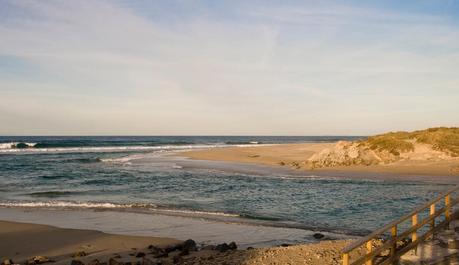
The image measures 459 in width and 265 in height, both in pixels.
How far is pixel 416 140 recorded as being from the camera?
38.9 m

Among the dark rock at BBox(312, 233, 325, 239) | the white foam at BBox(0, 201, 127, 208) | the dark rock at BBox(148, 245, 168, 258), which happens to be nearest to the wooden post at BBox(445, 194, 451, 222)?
the dark rock at BBox(312, 233, 325, 239)

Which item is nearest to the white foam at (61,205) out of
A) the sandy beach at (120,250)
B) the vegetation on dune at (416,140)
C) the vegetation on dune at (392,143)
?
the sandy beach at (120,250)

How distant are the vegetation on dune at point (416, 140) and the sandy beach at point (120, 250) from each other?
96.3ft

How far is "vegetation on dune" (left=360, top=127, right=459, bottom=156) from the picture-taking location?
37.2 metres

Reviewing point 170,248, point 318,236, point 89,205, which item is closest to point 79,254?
point 170,248

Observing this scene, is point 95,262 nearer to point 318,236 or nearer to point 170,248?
point 170,248

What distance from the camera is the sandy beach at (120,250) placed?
10227mm

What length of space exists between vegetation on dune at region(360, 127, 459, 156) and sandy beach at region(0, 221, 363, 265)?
29.3 metres

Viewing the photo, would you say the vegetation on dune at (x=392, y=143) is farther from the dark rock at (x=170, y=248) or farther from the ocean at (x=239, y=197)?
the dark rock at (x=170, y=248)

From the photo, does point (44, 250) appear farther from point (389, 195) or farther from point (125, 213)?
point (389, 195)

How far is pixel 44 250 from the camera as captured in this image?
40.8ft

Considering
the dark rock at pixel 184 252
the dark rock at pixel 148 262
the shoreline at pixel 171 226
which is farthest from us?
the shoreline at pixel 171 226

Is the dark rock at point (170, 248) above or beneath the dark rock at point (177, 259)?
beneath

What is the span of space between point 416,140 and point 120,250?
3352 centimetres
